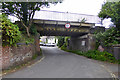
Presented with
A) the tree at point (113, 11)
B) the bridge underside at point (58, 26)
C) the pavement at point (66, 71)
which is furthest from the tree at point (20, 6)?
the tree at point (113, 11)

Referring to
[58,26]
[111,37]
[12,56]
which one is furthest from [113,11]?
[12,56]

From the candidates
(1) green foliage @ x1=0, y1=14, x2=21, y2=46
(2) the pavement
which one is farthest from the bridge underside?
(1) green foliage @ x1=0, y1=14, x2=21, y2=46

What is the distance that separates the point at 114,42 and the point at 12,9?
11.2m

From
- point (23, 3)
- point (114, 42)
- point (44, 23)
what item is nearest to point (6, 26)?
point (23, 3)

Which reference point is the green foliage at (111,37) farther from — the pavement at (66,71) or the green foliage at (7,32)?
the green foliage at (7,32)

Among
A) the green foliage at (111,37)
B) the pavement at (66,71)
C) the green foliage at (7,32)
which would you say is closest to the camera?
the pavement at (66,71)

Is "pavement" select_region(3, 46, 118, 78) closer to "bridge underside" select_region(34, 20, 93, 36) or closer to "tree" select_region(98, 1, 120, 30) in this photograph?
"tree" select_region(98, 1, 120, 30)

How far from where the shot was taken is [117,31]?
10.6 metres

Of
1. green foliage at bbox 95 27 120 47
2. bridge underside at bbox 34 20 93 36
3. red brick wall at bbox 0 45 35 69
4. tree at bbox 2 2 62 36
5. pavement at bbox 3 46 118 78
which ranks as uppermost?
tree at bbox 2 2 62 36

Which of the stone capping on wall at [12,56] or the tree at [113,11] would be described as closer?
the stone capping on wall at [12,56]

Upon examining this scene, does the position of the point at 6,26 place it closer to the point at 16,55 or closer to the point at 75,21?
the point at 16,55

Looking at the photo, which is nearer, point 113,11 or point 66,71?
point 66,71

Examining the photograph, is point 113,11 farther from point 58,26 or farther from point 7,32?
point 7,32

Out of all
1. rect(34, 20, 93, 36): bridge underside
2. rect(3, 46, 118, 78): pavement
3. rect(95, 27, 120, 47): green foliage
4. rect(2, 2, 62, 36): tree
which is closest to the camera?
rect(3, 46, 118, 78): pavement
